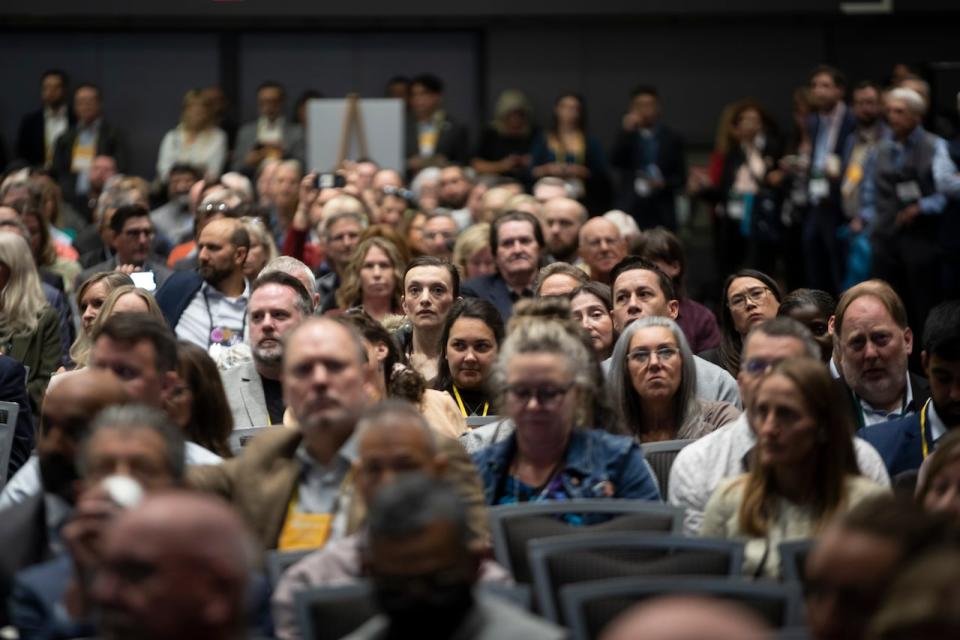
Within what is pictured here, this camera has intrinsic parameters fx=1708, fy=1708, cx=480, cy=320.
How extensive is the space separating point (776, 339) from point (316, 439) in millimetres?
1452

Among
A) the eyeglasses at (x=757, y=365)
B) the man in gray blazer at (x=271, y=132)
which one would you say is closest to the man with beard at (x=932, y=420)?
the eyeglasses at (x=757, y=365)

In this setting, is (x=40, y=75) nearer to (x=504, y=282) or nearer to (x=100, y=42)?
(x=100, y=42)

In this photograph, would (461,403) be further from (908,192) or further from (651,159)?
(651,159)

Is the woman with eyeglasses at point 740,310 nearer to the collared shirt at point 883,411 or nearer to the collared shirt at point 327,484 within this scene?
the collared shirt at point 883,411

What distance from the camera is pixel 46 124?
48.1 ft

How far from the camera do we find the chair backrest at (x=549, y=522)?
4.21 m

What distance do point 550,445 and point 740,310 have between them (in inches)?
95.8

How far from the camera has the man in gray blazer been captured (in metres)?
14.2

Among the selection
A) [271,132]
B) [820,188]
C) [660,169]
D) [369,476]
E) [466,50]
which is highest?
[466,50]

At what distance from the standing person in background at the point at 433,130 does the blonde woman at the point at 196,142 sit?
162cm

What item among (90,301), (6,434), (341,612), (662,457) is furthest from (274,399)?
(341,612)

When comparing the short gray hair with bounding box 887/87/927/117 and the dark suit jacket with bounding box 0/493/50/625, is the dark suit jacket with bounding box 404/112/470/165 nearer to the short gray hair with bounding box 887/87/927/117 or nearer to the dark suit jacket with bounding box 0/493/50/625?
the short gray hair with bounding box 887/87/927/117

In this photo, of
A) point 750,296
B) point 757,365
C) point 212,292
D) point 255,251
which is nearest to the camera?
point 757,365

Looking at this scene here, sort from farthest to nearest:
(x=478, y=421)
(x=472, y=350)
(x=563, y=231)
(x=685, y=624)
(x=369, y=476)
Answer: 1. (x=563, y=231)
2. (x=472, y=350)
3. (x=478, y=421)
4. (x=369, y=476)
5. (x=685, y=624)
